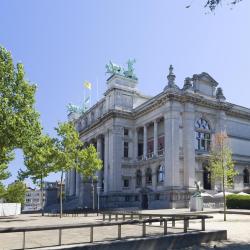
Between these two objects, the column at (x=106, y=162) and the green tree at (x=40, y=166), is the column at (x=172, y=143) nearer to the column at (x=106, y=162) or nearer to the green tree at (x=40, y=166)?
the column at (x=106, y=162)

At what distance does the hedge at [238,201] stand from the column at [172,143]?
12220mm

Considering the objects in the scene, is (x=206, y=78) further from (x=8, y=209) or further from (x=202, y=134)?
(x=8, y=209)

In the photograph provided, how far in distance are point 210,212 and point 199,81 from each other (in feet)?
101

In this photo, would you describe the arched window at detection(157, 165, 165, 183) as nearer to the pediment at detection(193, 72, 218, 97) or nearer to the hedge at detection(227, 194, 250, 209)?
the pediment at detection(193, 72, 218, 97)

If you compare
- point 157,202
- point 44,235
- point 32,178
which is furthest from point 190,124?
point 44,235

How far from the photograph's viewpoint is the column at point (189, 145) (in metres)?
60.8

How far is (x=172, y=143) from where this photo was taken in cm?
6088

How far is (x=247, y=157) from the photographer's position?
70.6 m

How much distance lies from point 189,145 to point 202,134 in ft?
18.0

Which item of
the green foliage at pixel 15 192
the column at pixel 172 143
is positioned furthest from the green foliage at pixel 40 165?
the green foliage at pixel 15 192

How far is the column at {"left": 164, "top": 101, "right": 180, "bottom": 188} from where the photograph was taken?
5997 cm

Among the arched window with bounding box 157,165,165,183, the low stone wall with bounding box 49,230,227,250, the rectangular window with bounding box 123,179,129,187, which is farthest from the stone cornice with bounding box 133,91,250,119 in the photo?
the low stone wall with bounding box 49,230,227,250

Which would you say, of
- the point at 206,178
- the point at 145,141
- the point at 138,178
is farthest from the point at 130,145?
the point at 206,178

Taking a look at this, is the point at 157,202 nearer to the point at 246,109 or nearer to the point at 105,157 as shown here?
the point at 105,157
